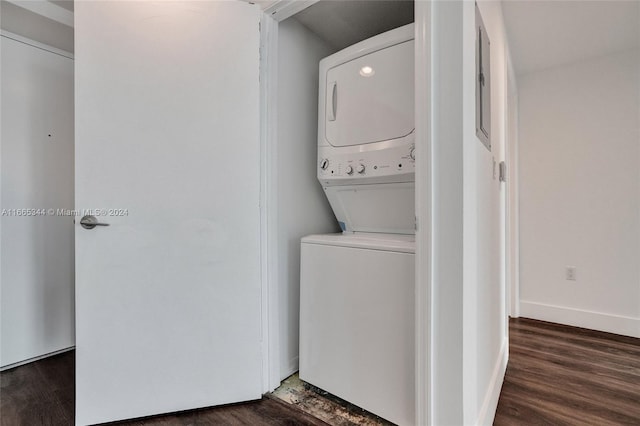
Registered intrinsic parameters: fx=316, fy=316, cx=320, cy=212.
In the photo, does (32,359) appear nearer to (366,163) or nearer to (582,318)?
(366,163)

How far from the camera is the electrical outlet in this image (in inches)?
104

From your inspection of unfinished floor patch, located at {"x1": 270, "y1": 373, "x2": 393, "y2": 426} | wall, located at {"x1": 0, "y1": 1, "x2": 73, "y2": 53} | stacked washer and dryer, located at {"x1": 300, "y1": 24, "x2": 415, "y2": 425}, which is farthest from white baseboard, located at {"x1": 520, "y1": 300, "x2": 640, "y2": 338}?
wall, located at {"x1": 0, "y1": 1, "x2": 73, "y2": 53}

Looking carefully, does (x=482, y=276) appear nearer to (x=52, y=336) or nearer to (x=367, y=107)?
(x=367, y=107)

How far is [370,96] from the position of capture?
161cm

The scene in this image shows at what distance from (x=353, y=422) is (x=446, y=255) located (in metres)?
0.92

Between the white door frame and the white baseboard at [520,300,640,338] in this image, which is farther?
the white baseboard at [520,300,640,338]

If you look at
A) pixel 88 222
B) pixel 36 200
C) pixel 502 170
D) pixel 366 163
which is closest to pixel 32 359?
pixel 36 200

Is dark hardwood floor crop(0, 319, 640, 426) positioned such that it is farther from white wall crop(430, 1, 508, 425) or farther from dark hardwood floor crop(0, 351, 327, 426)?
white wall crop(430, 1, 508, 425)

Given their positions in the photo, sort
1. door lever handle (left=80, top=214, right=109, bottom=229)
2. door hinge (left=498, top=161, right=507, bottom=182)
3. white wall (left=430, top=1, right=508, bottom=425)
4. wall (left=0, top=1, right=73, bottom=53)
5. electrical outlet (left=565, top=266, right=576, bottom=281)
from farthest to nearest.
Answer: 1. electrical outlet (left=565, top=266, right=576, bottom=281)
2. door hinge (left=498, top=161, right=507, bottom=182)
3. wall (left=0, top=1, right=73, bottom=53)
4. door lever handle (left=80, top=214, right=109, bottom=229)
5. white wall (left=430, top=1, right=508, bottom=425)

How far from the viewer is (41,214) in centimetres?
202

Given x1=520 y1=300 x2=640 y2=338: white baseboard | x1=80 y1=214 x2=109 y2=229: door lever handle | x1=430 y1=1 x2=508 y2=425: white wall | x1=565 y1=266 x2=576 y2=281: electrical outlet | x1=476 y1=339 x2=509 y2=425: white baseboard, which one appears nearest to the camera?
x1=430 y1=1 x2=508 y2=425: white wall

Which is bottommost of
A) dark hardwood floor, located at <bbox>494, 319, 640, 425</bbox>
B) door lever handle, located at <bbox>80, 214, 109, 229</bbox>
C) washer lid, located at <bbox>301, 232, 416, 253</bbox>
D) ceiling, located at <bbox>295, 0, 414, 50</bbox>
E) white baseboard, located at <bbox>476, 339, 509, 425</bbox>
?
dark hardwood floor, located at <bbox>494, 319, 640, 425</bbox>

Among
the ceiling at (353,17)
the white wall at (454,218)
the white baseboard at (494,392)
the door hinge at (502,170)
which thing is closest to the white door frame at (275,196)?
the white wall at (454,218)

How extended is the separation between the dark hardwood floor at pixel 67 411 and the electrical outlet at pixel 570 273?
8.11 feet
